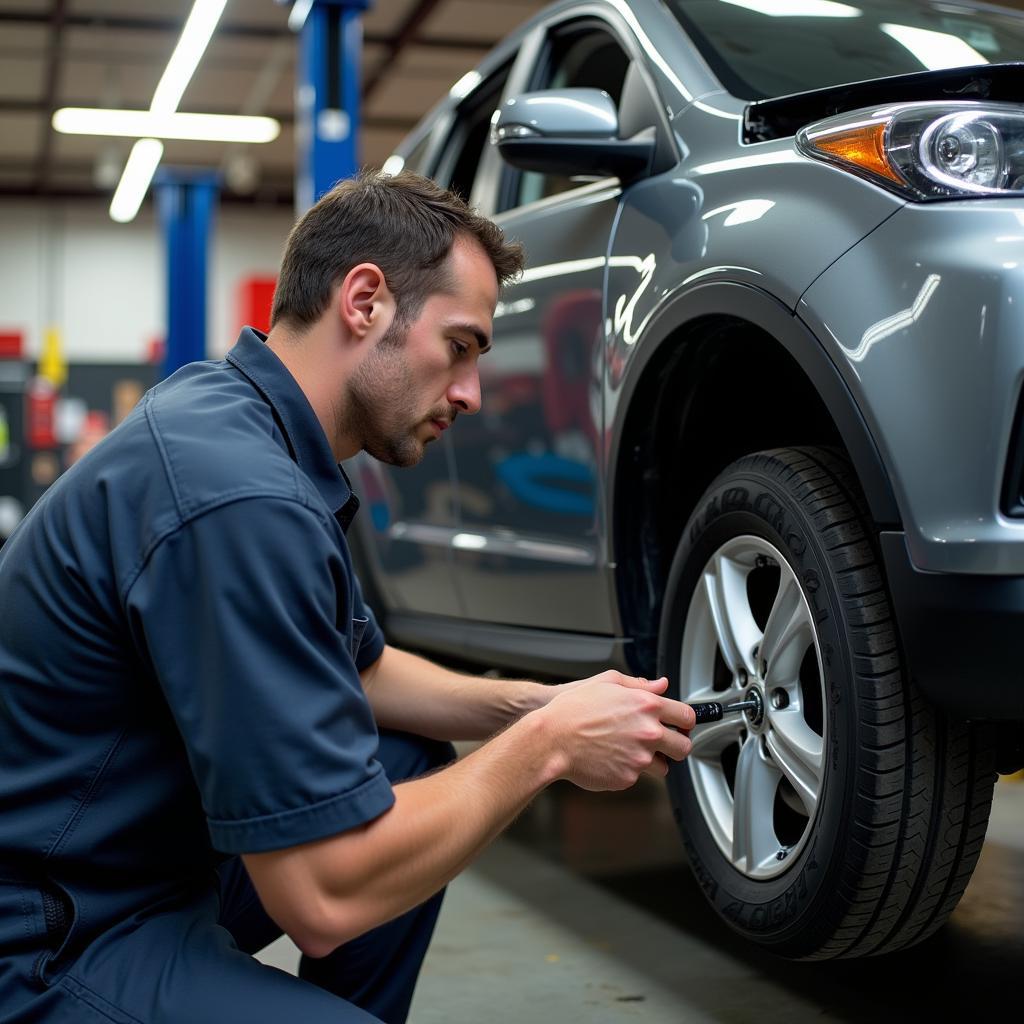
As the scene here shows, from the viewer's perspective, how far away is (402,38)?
431 inches

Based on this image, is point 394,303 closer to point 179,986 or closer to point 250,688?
point 250,688

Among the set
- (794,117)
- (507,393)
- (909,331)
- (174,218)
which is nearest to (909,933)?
(909,331)

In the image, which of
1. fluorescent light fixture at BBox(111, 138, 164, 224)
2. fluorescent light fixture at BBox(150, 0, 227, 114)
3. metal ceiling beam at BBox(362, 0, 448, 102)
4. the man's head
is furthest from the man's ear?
fluorescent light fixture at BBox(111, 138, 164, 224)

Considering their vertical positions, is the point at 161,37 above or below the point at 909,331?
above

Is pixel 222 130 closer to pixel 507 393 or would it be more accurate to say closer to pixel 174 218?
pixel 174 218

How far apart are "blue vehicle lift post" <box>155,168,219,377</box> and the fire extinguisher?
2726 mm

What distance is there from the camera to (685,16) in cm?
224

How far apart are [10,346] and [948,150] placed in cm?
1574

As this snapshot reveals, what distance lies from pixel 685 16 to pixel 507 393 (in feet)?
2.30

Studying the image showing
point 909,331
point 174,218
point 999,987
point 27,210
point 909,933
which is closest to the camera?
point 909,331

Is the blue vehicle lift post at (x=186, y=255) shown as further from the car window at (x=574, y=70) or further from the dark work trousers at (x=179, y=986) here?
the dark work trousers at (x=179, y=986)

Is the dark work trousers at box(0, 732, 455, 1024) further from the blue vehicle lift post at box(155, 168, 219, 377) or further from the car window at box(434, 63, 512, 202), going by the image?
the blue vehicle lift post at box(155, 168, 219, 377)

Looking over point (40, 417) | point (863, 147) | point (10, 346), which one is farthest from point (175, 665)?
point (10, 346)

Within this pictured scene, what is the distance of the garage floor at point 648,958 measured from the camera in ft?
6.24
